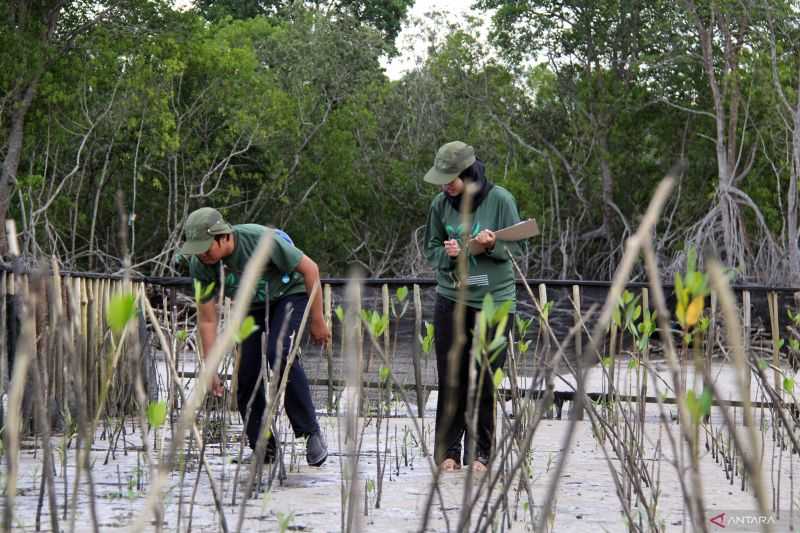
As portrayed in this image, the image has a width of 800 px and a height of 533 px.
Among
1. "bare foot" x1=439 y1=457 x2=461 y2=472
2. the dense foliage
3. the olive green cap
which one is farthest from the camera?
the dense foliage

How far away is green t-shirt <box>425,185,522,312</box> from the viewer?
18.3ft

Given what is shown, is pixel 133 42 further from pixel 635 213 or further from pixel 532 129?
pixel 635 213

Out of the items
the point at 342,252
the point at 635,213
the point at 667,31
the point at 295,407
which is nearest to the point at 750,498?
the point at 295,407

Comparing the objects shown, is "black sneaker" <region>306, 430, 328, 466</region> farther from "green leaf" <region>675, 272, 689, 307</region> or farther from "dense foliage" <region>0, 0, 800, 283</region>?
"dense foliage" <region>0, 0, 800, 283</region>

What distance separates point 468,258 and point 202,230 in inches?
43.1

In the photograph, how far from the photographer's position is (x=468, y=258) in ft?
18.5

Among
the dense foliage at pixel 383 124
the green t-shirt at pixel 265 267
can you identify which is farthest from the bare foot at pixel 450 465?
the dense foliage at pixel 383 124

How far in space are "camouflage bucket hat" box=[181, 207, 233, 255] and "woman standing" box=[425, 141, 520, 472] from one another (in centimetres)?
86

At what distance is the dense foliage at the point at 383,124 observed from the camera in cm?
2273

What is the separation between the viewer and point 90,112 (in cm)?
2570

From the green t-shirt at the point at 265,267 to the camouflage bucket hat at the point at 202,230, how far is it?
0.19 m

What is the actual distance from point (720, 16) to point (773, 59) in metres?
2.38

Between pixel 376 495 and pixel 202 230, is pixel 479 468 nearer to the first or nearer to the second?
pixel 376 495

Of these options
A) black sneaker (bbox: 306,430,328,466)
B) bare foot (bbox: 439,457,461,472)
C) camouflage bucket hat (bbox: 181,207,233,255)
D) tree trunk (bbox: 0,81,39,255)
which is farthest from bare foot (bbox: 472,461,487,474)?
tree trunk (bbox: 0,81,39,255)
